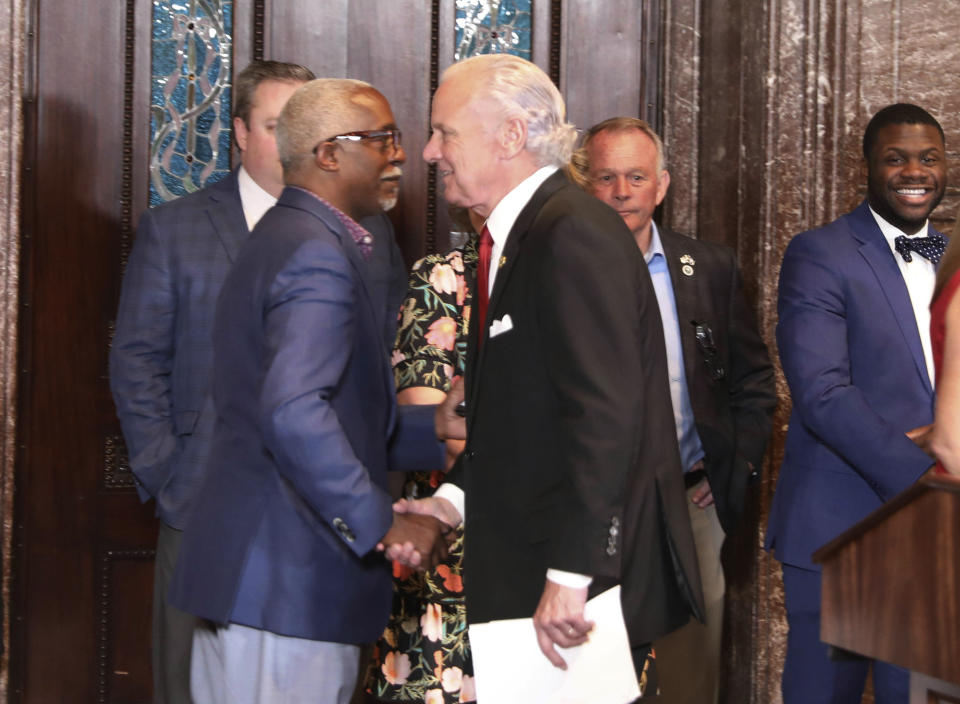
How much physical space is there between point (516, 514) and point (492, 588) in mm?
147

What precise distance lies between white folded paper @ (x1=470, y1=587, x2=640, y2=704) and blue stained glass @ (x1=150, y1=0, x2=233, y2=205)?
2257mm

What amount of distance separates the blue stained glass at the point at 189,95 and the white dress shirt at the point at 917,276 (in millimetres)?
2071

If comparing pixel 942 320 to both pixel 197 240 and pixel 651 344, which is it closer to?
pixel 651 344

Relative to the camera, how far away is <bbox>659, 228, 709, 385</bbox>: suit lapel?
3266mm

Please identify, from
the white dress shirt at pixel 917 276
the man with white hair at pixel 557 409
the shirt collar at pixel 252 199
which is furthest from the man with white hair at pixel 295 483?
the white dress shirt at pixel 917 276

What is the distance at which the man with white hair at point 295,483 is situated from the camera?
215 centimetres

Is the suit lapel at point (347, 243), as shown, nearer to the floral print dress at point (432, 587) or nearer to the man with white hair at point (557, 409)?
the man with white hair at point (557, 409)

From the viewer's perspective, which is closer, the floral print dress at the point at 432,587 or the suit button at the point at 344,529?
the suit button at the point at 344,529

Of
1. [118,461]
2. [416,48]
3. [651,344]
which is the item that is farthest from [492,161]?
[118,461]

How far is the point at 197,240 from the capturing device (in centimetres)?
325

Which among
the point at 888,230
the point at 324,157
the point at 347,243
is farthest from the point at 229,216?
the point at 888,230

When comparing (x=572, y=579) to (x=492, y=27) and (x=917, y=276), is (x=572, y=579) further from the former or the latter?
(x=492, y=27)

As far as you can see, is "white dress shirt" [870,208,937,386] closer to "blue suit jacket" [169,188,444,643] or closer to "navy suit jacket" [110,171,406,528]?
"blue suit jacket" [169,188,444,643]

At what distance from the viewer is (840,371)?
2996 mm
